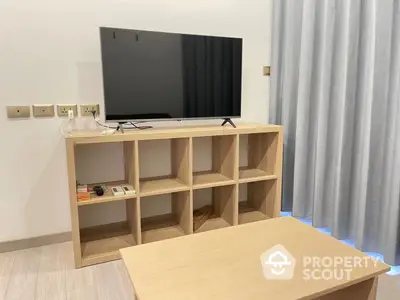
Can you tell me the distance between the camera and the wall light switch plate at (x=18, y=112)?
7.25 feet

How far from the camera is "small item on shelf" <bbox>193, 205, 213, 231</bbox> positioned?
2.61 m

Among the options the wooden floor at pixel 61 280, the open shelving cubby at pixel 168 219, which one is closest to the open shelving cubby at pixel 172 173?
the open shelving cubby at pixel 168 219

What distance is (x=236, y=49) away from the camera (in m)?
2.50

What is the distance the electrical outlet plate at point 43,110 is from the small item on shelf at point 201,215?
53.6 inches

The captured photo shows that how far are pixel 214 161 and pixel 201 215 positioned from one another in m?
0.48

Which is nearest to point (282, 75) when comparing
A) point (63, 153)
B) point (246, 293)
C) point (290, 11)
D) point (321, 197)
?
point (290, 11)

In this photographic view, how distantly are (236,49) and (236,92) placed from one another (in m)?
0.33

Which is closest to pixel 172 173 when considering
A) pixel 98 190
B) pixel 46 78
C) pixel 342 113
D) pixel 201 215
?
pixel 201 215

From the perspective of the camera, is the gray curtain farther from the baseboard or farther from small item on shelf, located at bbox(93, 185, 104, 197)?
the baseboard

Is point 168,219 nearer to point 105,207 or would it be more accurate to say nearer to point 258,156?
point 105,207

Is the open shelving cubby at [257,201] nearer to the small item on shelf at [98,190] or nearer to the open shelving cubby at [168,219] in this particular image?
the open shelving cubby at [168,219]

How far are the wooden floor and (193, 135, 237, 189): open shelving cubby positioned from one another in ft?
2.72

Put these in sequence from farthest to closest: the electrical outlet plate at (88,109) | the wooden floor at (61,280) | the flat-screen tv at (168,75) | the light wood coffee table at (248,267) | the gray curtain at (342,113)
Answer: the electrical outlet plate at (88,109)
the flat-screen tv at (168,75)
the gray curtain at (342,113)
the wooden floor at (61,280)
the light wood coffee table at (248,267)

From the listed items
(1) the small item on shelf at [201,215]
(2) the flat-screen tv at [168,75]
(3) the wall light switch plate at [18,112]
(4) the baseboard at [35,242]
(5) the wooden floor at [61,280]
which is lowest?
(5) the wooden floor at [61,280]
